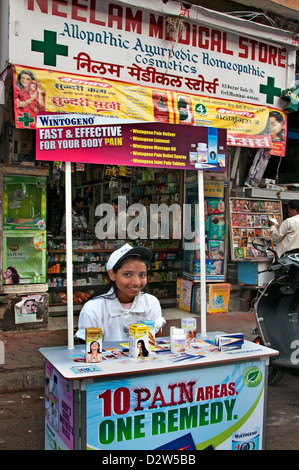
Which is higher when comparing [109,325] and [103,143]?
[103,143]

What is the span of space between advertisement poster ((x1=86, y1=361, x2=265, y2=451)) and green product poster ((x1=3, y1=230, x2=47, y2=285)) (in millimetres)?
3744

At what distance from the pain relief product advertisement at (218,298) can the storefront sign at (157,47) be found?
2966 mm

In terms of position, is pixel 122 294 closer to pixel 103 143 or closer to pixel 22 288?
pixel 103 143

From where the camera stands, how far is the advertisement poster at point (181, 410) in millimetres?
2619

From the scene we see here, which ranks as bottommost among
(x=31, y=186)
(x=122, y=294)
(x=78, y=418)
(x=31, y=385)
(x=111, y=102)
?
(x=31, y=385)

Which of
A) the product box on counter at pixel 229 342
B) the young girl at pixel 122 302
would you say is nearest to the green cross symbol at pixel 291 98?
the young girl at pixel 122 302

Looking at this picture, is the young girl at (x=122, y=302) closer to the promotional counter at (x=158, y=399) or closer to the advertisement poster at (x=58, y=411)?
the promotional counter at (x=158, y=399)

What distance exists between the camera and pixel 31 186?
6242 millimetres

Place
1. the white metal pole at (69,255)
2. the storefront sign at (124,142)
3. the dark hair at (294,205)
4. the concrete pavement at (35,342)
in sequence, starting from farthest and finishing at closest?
the dark hair at (294,205)
the concrete pavement at (35,342)
the storefront sign at (124,142)
the white metal pole at (69,255)

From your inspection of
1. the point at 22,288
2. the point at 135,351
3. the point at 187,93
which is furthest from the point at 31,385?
the point at 187,93

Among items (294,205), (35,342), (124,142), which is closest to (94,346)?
(124,142)

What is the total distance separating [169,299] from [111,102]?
362 centimetres

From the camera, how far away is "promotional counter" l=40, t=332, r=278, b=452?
2.60m

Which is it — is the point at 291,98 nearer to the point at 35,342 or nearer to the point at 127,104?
Answer: the point at 127,104
